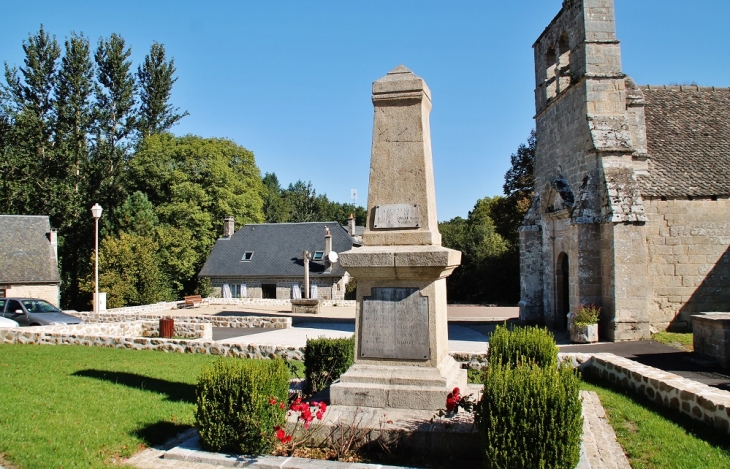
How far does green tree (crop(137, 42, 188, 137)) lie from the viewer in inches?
1732

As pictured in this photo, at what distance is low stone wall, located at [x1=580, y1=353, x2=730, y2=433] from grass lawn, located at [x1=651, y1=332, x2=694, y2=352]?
473 centimetres

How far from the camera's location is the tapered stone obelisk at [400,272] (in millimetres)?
6094

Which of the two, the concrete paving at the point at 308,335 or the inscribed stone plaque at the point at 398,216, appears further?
the concrete paving at the point at 308,335

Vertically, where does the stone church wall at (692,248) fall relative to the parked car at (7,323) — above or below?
above

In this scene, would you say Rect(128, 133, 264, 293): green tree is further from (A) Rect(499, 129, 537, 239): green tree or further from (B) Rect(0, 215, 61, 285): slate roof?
(A) Rect(499, 129, 537, 239): green tree

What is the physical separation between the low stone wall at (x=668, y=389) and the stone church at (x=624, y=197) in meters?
5.55

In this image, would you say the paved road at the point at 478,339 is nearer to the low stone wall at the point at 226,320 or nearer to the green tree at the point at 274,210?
the low stone wall at the point at 226,320

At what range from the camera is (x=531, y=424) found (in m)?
4.58

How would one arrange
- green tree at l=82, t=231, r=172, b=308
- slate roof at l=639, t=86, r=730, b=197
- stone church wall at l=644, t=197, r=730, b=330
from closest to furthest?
stone church wall at l=644, t=197, r=730, b=330, slate roof at l=639, t=86, r=730, b=197, green tree at l=82, t=231, r=172, b=308

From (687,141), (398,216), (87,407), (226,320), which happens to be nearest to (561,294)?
(687,141)

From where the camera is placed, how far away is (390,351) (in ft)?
20.6

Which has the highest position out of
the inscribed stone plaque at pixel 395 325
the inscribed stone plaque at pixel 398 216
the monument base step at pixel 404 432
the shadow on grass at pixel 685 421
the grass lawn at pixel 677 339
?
the inscribed stone plaque at pixel 398 216

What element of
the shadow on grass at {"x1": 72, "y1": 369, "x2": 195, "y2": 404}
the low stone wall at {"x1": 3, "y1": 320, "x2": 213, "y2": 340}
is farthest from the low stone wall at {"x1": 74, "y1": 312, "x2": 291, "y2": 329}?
the shadow on grass at {"x1": 72, "y1": 369, "x2": 195, "y2": 404}

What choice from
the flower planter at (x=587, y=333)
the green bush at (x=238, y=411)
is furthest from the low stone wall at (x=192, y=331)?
the green bush at (x=238, y=411)
